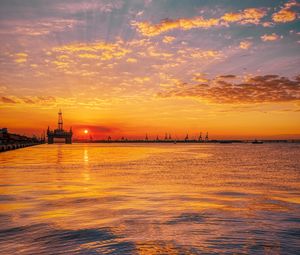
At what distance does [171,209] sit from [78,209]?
4.32 metres

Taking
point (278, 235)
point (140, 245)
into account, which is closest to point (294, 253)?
point (278, 235)

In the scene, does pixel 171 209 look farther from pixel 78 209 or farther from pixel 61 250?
pixel 61 250

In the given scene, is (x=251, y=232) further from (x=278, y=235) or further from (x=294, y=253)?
(x=294, y=253)

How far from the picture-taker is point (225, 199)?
1944cm

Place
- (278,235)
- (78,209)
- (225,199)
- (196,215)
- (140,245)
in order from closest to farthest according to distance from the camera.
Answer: (140,245) < (278,235) < (196,215) < (78,209) < (225,199)

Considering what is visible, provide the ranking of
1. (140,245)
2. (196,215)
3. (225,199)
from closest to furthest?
(140,245) → (196,215) → (225,199)

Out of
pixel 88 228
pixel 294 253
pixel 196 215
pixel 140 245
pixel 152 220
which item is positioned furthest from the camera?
pixel 196 215

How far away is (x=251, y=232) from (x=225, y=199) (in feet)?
25.6

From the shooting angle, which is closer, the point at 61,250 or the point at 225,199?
the point at 61,250

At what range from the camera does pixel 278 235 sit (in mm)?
11273

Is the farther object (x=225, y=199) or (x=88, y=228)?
(x=225, y=199)

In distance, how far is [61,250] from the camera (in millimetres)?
9508

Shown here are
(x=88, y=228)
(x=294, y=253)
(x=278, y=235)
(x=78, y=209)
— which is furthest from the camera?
(x=78, y=209)

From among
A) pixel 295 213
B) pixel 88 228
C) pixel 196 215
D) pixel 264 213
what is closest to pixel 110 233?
pixel 88 228
